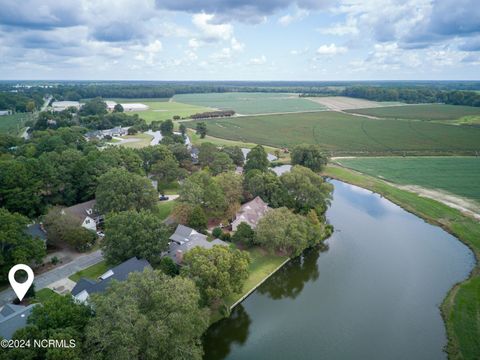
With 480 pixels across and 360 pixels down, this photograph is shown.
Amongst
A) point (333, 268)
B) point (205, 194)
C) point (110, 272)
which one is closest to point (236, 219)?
point (205, 194)

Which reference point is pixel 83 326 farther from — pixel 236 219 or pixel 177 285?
pixel 236 219

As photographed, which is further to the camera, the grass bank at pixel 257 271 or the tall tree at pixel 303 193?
the tall tree at pixel 303 193

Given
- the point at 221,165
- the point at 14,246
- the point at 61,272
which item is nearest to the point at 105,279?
the point at 61,272

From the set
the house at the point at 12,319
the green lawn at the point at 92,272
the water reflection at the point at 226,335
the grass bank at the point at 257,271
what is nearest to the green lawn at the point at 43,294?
the green lawn at the point at 92,272

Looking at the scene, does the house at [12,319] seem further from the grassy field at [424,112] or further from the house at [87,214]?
the grassy field at [424,112]

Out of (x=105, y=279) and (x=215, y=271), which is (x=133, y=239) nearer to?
(x=105, y=279)
